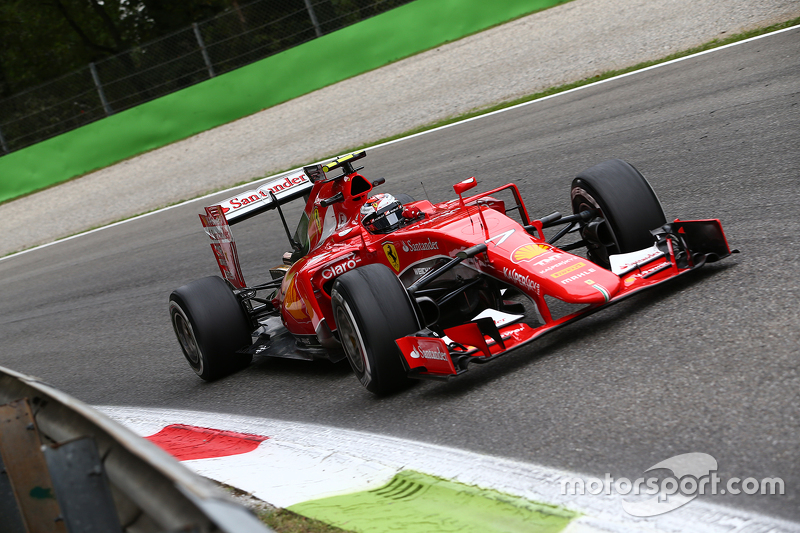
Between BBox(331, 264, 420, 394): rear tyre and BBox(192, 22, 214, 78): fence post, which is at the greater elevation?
BBox(192, 22, 214, 78): fence post

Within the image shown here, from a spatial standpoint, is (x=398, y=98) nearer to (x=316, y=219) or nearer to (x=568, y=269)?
(x=316, y=219)

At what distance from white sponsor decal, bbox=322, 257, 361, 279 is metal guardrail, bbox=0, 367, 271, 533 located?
2436mm

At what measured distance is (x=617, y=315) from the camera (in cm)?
460

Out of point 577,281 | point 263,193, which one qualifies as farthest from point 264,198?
point 577,281

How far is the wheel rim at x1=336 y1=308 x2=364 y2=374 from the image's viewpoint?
15.5 ft

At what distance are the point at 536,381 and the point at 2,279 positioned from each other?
11.8 metres

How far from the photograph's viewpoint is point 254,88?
1862 cm

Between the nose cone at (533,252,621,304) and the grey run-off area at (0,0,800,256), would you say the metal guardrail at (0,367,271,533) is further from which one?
the grey run-off area at (0,0,800,256)

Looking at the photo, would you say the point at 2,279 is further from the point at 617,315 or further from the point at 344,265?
the point at 617,315

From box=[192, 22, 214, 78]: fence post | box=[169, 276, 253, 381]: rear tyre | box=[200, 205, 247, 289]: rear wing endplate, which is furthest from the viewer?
box=[192, 22, 214, 78]: fence post

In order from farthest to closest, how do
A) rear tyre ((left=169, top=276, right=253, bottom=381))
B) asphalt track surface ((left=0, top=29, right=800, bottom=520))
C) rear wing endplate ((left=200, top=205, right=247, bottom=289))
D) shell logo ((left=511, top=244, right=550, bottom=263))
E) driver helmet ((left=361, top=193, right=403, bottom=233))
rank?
1. rear wing endplate ((left=200, top=205, right=247, bottom=289))
2. rear tyre ((left=169, top=276, right=253, bottom=381))
3. driver helmet ((left=361, top=193, right=403, bottom=233))
4. shell logo ((left=511, top=244, right=550, bottom=263))
5. asphalt track surface ((left=0, top=29, right=800, bottom=520))
